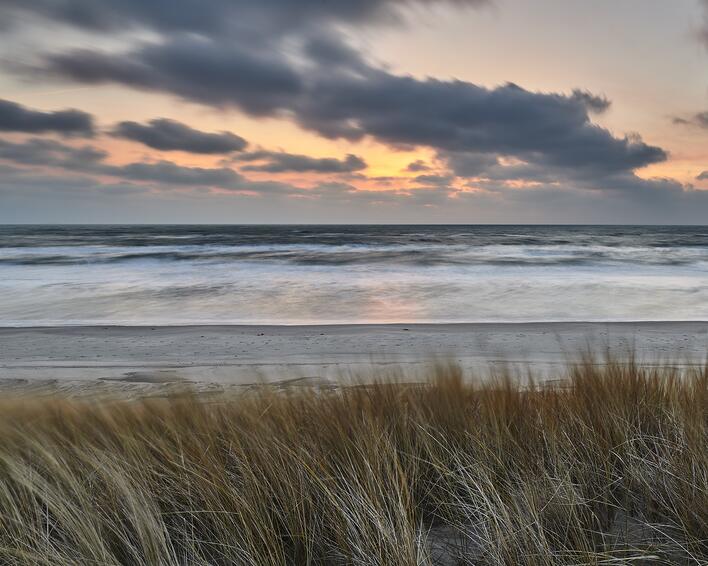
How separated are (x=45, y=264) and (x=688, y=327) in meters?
27.9

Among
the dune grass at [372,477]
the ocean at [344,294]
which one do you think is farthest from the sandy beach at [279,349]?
the dune grass at [372,477]

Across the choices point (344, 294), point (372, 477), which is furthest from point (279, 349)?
point (344, 294)

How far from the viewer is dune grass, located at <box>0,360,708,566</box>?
1738 mm

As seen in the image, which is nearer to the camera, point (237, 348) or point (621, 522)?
point (621, 522)

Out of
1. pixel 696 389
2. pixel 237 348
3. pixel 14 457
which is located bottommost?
pixel 237 348

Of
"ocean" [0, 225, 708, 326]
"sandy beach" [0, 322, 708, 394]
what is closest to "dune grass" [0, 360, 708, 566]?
"sandy beach" [0, 322, 708, 394]

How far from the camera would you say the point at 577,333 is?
8.52 metres

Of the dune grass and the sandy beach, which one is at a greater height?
the dune grass

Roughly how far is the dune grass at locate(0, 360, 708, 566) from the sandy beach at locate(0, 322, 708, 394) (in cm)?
257

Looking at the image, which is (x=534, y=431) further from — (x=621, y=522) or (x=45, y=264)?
(x=45, y=264)

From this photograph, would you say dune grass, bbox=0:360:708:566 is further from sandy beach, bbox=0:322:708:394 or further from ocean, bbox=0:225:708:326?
ocean, bbox=0:225:708:326

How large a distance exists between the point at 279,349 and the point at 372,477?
5750mm

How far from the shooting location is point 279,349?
752 centimetres

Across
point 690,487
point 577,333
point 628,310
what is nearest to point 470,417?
point 690,487
